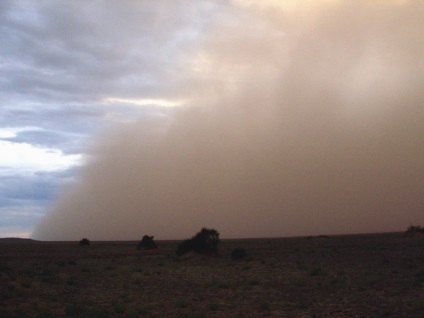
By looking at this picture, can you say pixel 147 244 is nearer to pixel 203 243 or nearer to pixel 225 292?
pixel 203 243

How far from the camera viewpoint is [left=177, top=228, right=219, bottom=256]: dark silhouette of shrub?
65312mm

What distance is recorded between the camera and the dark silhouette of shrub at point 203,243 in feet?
214

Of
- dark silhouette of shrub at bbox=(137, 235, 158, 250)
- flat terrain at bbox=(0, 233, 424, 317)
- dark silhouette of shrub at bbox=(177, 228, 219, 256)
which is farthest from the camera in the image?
dark silhouette of shrub at bbox=(137, 235, 158, 250)

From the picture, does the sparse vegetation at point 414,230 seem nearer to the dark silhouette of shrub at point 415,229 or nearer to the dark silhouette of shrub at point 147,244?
the dark silhouette of shrub at point 415,229

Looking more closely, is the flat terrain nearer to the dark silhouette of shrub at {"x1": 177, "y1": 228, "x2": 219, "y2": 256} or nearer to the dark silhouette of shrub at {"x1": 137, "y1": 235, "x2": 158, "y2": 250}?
the dark silhouette of shrub at {"x1": 177, "y1": 228, "x2": 219, "y2": 256}

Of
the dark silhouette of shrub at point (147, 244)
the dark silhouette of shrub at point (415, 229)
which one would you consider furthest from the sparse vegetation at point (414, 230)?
the dark silhouette of shrub at point (147, 244)

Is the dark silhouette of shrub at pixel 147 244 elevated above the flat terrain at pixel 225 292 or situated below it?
above

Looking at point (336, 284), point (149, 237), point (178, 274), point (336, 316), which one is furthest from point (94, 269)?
point (149, 237)

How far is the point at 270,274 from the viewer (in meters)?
40.9

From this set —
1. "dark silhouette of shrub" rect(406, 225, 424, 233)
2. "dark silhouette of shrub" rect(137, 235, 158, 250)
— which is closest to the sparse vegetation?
"dark silhouette of shrub" rect(406, 225, 424, 233)

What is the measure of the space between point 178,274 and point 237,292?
A: 13.0 m

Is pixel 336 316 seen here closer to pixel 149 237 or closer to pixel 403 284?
pixel 403 284

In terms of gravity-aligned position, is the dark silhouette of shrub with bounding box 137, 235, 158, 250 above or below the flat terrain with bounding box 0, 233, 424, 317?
above

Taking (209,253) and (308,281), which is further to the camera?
(209,253)
